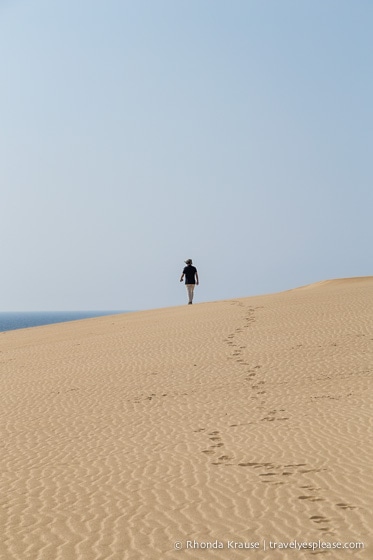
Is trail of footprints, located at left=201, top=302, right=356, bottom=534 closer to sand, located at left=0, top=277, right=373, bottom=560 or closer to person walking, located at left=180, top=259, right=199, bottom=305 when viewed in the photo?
sand, located at left=0, top=277, right=373, bottom=560

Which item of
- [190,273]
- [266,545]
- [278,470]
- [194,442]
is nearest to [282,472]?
[278,470]

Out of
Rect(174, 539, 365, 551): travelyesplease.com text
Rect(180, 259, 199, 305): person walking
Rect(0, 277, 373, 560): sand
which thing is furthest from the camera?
Rect(180, 259, 199, 305): person walking

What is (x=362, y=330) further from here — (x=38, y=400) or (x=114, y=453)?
(x=114, y=453)

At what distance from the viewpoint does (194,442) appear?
11.2 meters

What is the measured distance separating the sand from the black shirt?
14.7 ft

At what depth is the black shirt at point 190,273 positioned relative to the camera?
2927 centimetres

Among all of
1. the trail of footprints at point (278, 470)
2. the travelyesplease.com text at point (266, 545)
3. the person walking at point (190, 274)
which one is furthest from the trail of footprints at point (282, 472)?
the person walking at point (190, 274)

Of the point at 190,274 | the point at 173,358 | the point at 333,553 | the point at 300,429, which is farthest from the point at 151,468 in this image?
the point at 190,274

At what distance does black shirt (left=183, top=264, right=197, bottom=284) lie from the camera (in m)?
29.3

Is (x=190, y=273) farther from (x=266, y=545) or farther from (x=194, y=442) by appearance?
(x=266, y=545)

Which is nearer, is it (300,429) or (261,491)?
(261,491)

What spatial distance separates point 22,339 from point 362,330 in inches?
619

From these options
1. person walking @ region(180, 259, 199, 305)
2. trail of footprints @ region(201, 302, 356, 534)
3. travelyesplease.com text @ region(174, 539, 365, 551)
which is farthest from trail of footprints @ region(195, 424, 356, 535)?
person walking @ region(180, 259, 199, 305)

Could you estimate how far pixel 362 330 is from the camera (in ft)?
71.2
